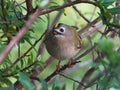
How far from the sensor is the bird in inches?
86.3

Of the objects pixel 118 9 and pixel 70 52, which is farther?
pixel 70 52

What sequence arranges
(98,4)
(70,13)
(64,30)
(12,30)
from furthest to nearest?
(70,13) < (64,30) < (12,30) < (98,4)

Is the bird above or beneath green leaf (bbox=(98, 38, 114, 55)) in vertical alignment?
beneath

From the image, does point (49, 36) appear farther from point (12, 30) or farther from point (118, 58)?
point (118, 58)

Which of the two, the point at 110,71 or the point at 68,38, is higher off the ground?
the point at 110,71

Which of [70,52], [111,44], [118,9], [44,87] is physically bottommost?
[70,52]

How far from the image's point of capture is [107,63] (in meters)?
0.74

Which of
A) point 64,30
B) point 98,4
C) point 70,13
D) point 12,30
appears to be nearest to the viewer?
point 98,4

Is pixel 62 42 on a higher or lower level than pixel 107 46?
lower

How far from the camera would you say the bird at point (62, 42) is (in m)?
2.19

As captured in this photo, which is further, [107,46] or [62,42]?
[62,42]

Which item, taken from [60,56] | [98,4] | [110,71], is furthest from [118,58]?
[60,56]

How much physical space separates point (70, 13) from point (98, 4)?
1.58 meters

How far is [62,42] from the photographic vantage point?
235 centimetres
